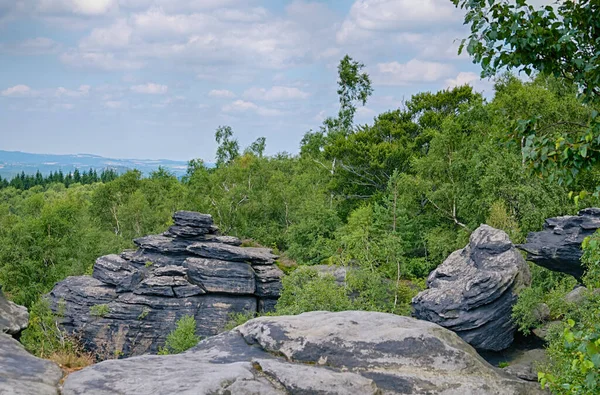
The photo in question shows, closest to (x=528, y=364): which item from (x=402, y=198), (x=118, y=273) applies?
(x=402, y=198)

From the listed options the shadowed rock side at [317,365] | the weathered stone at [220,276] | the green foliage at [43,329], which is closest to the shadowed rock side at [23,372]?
the shadowed rock side at [317,365]

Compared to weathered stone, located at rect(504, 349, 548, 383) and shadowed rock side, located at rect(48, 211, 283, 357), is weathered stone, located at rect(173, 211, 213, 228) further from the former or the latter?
weathered stone, located at rect(504, 349, 548, 383)

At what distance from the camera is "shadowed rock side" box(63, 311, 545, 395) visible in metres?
8.09

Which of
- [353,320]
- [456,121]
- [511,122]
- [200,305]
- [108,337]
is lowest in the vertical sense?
[108,337]

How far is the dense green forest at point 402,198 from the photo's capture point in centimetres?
802

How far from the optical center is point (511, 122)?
8.04 m

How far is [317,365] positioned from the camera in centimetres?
959

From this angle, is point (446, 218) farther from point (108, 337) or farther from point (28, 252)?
point (28, 252)

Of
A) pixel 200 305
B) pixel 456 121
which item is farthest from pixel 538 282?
pixel 200 305

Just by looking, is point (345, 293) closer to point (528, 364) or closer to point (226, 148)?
point (528, 364)

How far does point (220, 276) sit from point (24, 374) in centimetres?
3240

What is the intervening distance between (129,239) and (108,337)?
67.4ft

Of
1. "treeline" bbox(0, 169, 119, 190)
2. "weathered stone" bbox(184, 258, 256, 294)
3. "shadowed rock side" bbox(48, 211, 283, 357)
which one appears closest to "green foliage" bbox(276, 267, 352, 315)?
"weathered stone" bbox(184, 258, 256, 294)

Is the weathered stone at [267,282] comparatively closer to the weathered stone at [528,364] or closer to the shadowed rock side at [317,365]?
the weathered stone at [528,364]
